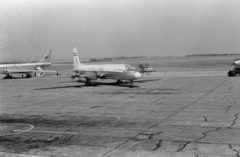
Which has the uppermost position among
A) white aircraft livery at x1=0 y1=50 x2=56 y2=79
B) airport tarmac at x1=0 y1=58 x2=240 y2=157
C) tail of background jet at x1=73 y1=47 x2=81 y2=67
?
tail of background jet at x1=73 y1=47 x2=81 y2=67

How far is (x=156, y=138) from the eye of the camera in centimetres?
1733

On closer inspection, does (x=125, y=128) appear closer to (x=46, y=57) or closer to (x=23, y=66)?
(x=23, y=66)

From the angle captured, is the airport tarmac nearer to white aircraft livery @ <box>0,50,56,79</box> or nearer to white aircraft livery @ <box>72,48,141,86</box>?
white aircraft livery @ <box>72,48,141,86</box>

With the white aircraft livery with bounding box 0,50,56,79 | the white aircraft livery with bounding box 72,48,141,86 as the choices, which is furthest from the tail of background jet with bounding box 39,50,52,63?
the white aircraft livery with bounding box 72,48,141,86

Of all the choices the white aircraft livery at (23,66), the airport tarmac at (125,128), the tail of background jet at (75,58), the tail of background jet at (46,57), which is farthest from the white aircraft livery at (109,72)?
the tail of background jet at (46,57)

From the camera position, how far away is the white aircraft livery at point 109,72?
156 feet

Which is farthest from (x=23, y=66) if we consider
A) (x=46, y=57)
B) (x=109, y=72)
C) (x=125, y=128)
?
(x=125, y=128)

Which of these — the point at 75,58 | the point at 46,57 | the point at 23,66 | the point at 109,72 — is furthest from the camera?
the point at 46,57

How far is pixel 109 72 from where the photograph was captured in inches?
1976

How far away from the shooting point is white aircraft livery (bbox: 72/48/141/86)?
47628 mm

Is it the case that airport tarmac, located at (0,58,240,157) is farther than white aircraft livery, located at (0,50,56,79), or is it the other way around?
white aircraft livery, located at (0,50,56,79)

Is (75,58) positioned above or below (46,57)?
below

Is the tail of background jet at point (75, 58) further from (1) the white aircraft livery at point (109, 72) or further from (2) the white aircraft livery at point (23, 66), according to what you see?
(2) the white aircraft livery at point (23, 66)

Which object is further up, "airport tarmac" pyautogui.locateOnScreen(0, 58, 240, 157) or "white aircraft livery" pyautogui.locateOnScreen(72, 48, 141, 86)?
"white aircraft livery" pyautogui.locateOnScreen(72, 48, 141, 86)
